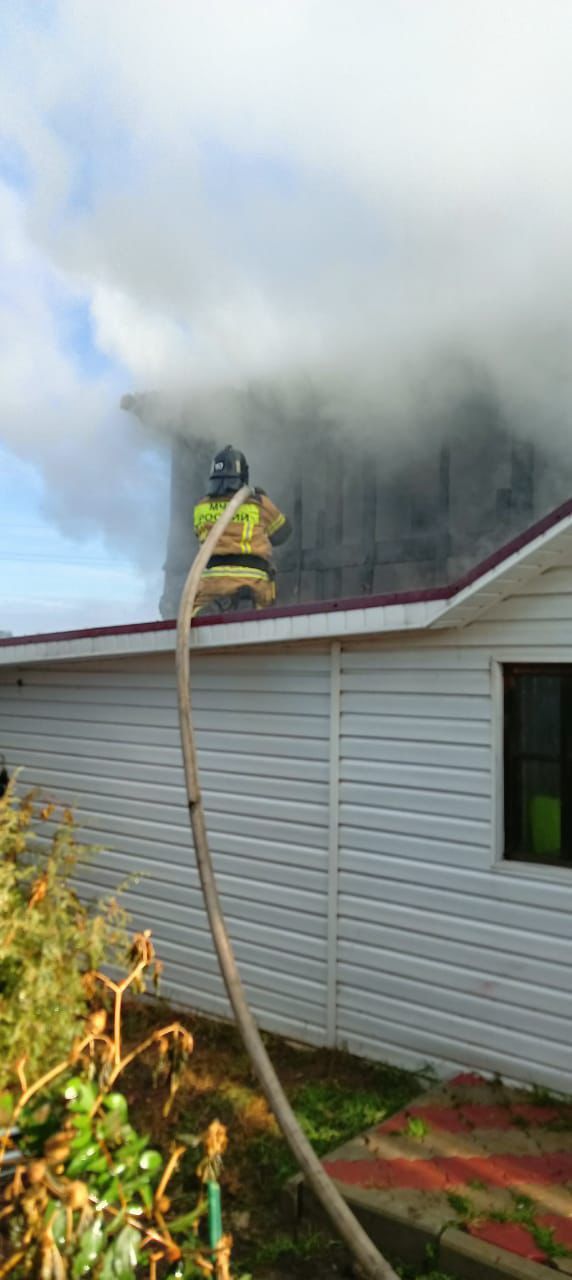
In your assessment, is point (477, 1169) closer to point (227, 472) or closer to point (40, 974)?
point (40, 974)

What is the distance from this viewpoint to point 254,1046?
362 cm

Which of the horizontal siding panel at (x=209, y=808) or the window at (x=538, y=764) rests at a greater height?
the window at (x=538, y=764)

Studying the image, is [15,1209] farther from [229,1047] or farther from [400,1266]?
[229,1047]

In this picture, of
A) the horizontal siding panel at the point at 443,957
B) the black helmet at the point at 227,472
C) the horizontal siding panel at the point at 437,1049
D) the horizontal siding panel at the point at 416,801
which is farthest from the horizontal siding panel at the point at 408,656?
the black helmet at the point at 227,472

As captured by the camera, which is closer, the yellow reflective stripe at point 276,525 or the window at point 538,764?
the window at point 538,764

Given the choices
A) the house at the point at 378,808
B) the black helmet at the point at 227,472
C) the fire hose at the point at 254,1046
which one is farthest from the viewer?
the black helmet at the point at 227,472

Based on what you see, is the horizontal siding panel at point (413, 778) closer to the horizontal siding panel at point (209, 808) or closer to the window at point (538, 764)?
the window at point (538, 764)

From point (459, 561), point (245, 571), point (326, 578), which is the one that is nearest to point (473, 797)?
point (245, 571)

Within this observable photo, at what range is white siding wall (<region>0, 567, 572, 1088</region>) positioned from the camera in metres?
5.12

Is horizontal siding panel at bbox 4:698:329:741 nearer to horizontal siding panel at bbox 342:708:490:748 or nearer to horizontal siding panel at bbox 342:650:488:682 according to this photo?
horizontal siding panel at bbox 342:708:490:748

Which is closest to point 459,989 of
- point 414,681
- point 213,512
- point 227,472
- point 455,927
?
point 455,927

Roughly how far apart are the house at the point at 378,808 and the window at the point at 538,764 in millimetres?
11

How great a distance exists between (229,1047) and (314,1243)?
7.40 ft

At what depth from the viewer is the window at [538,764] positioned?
5.09m
